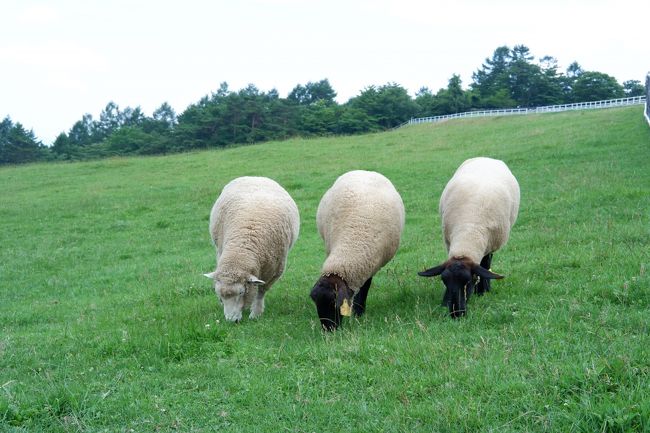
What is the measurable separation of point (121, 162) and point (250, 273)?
35.0 m

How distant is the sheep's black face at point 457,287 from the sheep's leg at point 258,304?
292 cm

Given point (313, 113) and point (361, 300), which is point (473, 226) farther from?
point (313, 113)

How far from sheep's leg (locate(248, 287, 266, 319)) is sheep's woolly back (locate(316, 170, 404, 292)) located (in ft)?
4.01

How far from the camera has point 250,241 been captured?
898 cm

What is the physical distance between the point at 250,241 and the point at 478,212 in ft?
10.9

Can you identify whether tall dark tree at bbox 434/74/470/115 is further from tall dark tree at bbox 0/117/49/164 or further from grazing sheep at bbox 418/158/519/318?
grazing sheep at bbox 418/158/519/318

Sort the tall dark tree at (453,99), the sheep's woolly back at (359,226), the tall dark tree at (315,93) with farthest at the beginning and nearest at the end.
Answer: the tall dark tree at (315,93) → the tall dark tree at (453,99) → the sheep's woolly back at (359,226)

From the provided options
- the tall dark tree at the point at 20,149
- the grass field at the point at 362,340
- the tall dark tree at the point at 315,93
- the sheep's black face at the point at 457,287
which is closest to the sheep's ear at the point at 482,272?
the sheep's black face at the point at 457,287

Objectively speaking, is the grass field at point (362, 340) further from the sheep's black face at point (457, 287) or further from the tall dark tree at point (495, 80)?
the tall dark tree at point (495, 80)

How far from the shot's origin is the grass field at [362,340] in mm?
4656

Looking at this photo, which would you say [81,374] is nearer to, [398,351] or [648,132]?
[398,351]

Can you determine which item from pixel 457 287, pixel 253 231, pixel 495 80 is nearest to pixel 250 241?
pixel 253 231

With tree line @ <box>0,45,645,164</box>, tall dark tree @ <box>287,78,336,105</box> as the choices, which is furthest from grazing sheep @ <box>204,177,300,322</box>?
tall dark tree @ <box>287,78,336,105</box>

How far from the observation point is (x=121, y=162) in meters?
41.1
